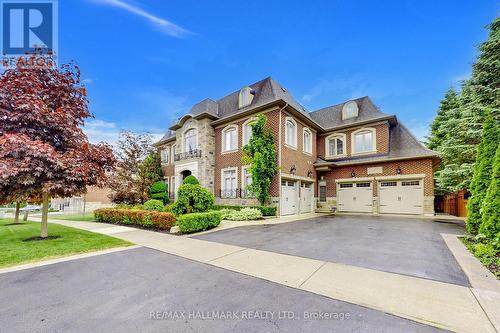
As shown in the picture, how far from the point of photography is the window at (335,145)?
1773 cm

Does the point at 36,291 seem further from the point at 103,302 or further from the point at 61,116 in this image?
the point at 61,116

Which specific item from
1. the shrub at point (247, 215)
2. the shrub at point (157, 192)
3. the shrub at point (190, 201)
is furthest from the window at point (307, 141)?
the shrub at point (157, 192)

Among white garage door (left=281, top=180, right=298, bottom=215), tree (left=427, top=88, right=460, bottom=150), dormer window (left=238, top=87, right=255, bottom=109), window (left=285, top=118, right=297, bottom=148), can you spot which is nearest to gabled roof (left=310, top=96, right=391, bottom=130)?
window (left=285, top=118, right=297, bottom=148)

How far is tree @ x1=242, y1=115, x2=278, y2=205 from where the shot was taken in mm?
13109

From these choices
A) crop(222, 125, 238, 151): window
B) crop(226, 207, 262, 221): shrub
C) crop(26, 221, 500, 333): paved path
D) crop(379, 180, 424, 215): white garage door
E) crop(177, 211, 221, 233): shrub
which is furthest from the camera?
crop(222, 125, 238, 151): window

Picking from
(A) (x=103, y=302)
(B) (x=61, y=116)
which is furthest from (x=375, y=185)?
(B) (x=61, y=116)

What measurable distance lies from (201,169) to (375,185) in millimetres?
13176

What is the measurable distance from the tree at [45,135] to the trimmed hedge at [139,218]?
276 centimetres

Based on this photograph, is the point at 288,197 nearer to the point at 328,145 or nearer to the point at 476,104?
the point at 328,145

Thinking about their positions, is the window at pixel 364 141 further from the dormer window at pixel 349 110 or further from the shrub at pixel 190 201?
the shrub at pixel 190 201

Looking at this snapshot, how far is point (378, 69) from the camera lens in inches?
623

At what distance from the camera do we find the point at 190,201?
1032 centimetres

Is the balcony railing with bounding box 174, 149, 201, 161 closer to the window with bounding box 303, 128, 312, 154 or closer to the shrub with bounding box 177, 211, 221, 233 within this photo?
the shrub with bounding box 177, 211, 221, 233

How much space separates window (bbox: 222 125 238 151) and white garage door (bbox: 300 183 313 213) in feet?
19.6
